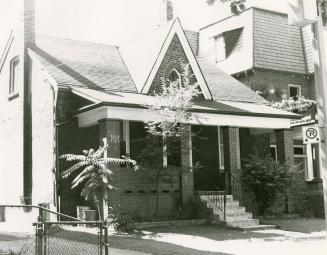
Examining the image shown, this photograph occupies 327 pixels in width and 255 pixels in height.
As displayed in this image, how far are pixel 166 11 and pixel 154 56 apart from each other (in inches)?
353

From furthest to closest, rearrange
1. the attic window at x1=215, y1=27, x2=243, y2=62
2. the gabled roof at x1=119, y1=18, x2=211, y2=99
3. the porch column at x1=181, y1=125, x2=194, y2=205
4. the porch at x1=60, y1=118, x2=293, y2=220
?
1. the attic window at x1=215, y1=27, x2=243, y2=62
2. the gabled roof at x1=119, y1=18, x2=211, y2=99
3. the porch column at x1=181, y1=125, x2=194, y2=205
4. the porch at x1=60, y1=118, x2=293, y2=220

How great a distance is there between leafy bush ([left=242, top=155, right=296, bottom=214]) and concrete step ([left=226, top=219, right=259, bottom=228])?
7.02 feet

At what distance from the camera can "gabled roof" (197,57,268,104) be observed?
2209 cm

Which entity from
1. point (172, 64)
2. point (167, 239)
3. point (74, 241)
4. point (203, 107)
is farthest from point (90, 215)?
point (172, 64)

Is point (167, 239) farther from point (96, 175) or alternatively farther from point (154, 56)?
point (154, 56)

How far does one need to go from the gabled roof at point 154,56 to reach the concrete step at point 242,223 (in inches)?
226

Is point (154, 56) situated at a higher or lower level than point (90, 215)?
higher

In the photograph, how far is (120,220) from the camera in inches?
600

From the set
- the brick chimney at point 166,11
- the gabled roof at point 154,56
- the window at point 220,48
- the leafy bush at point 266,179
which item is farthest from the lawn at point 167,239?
the brick chimney at point 166,11

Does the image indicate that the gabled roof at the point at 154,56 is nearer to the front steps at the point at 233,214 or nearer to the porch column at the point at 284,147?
the porch column at the point at 284,147

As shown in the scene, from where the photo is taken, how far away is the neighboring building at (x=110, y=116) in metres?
17.0

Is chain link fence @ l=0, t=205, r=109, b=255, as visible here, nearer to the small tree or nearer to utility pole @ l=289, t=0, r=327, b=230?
the small tree

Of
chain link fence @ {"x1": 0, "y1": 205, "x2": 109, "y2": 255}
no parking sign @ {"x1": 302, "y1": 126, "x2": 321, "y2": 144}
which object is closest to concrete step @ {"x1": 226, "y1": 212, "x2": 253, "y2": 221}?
chain link fence @ {"x1": 0, "y1": 205, "x2": 109, "y2": 255}

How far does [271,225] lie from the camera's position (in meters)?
16.3
